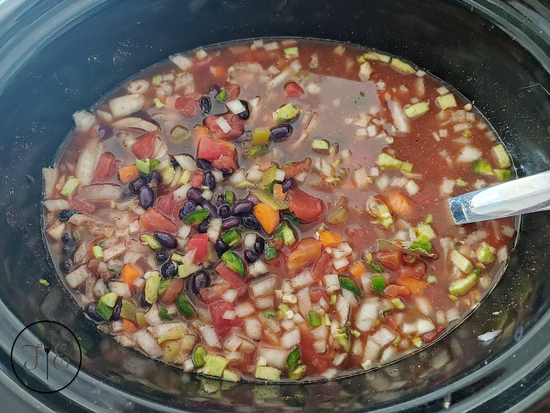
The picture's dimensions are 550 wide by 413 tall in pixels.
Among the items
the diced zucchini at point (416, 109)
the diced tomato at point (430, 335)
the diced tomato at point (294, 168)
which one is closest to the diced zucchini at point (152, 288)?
the diced tomato at point (294, 168)

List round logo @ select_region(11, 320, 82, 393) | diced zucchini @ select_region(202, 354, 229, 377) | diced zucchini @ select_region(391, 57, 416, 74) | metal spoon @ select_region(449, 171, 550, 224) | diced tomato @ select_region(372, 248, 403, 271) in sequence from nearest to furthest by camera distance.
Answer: round logo @ select_region(11, 320, 82, 393) → metal spoon @ select_region(449, 171, 550, 224) → diced zucchini @ select_region(202, 354, 229, 377) → diced tomato @ select_region(372, 248, 403, 271) → diced zucchini @ select_region(391, 57, 416, 74)

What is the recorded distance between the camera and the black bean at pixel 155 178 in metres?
2.80

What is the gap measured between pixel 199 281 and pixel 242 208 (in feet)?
1.39

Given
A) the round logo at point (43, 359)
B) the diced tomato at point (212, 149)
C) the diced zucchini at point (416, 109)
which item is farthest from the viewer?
the diced zucchini at point (416, 109)

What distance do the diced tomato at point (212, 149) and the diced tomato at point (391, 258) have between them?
0.97 m

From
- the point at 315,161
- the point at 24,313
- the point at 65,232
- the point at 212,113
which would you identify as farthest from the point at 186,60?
the point at 24,313

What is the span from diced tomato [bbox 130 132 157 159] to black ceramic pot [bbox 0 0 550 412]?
46 cm

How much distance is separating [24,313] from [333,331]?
4.82 feet

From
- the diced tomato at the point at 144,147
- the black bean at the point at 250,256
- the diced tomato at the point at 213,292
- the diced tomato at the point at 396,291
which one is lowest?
the diced tomato at the point at 396,291

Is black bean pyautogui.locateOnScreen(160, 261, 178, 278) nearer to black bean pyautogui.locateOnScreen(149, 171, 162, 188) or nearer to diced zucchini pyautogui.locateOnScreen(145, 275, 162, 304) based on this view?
diced zucchini pyautogui.locateOnScreen(145, 275, 162, 304)

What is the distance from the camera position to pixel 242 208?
264cm

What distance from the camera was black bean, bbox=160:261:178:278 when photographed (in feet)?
8.56

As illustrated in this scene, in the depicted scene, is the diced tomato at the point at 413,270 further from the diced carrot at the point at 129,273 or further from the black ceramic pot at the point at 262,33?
the diced carrot at the point at 129,273

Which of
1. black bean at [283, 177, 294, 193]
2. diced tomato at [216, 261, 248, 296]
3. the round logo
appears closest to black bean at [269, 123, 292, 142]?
black bean at [283, 177, 294, 193]
